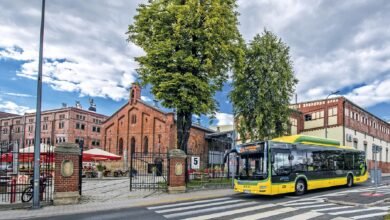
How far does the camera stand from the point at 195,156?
70.7 feet

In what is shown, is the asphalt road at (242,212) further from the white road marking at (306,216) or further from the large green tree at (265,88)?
the large green tree at (265,88)

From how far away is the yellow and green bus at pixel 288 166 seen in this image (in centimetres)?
1688

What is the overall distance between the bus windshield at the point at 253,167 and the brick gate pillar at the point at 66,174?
322 inches

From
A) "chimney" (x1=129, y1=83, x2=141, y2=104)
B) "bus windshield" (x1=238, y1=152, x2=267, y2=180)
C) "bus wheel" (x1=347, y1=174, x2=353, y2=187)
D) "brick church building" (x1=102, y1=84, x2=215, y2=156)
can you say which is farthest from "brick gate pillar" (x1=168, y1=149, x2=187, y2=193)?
"chimney" (x1=129, y1=83, x2=141, y2=104)

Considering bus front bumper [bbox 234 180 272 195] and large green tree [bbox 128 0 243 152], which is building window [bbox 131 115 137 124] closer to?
large green tree [bbox 128 0 243 152]

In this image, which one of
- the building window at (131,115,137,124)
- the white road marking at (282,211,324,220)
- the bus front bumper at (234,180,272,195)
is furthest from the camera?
the building window at (131,115,137,124)

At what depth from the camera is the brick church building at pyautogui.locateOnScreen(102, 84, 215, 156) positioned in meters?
49.7

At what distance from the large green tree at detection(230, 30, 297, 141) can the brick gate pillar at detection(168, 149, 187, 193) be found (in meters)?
9.55

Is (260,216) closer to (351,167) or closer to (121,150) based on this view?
(351,167)

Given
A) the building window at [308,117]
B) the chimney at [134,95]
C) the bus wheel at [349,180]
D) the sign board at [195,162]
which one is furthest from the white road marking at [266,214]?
the chimney at [134,95]

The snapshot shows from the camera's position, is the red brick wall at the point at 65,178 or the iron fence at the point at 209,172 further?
the iron fence at the point at 209,172

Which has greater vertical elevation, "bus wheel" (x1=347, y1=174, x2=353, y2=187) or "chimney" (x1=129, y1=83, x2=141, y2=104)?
"chimney" (x1=129, y1=83, x2=141, y2=104)

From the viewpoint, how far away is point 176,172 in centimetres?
1931

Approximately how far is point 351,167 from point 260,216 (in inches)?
573
